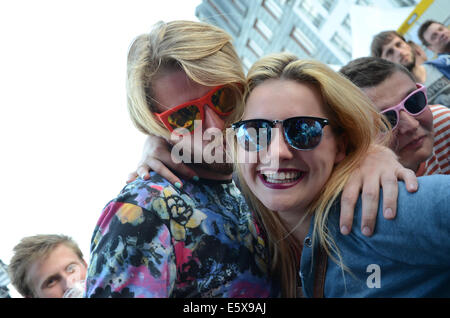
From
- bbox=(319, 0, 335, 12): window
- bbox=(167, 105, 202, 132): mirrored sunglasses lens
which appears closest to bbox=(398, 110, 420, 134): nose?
bbox=(167, 105, 202, 132): mirrored sunglasses lens

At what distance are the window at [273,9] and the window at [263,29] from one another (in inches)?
32.1

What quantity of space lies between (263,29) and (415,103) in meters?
15.1

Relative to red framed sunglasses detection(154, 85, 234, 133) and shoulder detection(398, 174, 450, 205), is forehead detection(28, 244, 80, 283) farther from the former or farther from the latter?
shoulder detection(398, 174, 450, 205)

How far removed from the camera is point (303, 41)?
48.6 feet

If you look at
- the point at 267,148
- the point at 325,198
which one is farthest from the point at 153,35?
the point at 325,198

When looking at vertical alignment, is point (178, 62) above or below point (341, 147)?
above

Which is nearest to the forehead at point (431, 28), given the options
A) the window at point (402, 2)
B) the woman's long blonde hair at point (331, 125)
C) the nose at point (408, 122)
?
the window at point (402, 2)

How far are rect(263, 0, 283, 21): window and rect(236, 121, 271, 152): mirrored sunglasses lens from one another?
557 inches

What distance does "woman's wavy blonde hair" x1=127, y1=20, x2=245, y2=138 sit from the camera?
5.14 feet

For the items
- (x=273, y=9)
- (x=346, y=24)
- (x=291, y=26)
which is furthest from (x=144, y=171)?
(x=273, y=9)

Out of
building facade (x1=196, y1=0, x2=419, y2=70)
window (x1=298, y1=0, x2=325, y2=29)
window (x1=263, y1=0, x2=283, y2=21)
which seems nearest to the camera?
building facade (x1=196, y1=0, x2=419, y2=70)

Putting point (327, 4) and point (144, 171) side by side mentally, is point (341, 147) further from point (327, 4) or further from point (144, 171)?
point (327, 4)
